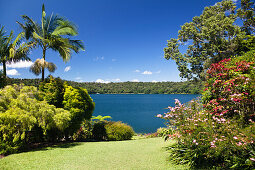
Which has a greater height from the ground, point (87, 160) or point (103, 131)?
point (87, 160)

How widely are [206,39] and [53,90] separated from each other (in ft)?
51.2

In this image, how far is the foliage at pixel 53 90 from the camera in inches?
373

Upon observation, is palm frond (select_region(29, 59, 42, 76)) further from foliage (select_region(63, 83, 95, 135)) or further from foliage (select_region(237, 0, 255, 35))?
foliage (select_region(237, 0, 255, 35))

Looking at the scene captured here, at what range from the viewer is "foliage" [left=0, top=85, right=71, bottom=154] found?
6.72 m

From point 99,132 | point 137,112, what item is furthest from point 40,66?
point 137,112

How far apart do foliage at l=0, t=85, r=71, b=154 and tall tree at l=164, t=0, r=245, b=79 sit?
49.6 feet

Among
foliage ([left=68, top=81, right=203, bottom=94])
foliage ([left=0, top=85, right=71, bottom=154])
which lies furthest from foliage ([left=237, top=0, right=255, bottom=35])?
foliage ([left=68, top=81, right=203, bottom=94])

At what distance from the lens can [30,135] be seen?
27.8ft

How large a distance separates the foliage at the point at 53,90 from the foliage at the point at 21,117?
70cm

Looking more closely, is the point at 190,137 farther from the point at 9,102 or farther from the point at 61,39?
the point at 61,39

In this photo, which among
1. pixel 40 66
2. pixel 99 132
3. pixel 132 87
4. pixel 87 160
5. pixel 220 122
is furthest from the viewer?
pixel 132 87

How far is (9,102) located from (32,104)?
1.24 m

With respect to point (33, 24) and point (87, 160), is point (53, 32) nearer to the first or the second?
point (33, 24)

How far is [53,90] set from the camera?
9.67 m
